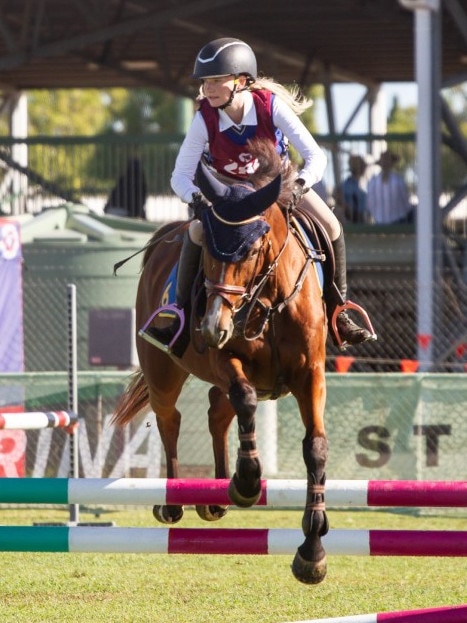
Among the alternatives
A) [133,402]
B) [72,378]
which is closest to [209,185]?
[133,402]

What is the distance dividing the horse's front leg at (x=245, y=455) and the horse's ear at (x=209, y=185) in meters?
0.90

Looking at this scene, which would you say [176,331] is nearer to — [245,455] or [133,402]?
[245,455]

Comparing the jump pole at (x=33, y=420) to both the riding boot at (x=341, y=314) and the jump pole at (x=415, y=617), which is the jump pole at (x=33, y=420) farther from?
the jump pole at (x=415, y=617)

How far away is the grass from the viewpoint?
7762 millimetres

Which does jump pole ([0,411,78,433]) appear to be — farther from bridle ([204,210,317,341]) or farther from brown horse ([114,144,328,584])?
bridle ([204,210,317,341])

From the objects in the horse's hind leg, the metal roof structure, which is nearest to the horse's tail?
the horse's hind leg

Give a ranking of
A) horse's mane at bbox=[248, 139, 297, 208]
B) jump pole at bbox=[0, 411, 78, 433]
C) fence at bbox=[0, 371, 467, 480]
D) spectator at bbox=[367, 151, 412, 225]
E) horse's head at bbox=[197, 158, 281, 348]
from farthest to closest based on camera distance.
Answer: spectator at bbox=[367, 151, 412, 225] → fence at bbox=[0, 371, 467, 480] → jump pole at bbox=[0, 411, 78, 433] → horse's mane at bbox=[248, 139, 297, 208] → horse's head at bbox=[197, 158, 281, 348]

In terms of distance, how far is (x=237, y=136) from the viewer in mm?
6754

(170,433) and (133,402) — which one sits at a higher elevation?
(133,402)

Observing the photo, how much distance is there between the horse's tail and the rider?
4.34ft

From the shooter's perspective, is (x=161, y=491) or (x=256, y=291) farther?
(x=161, y=491)

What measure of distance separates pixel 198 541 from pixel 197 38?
18.5 m

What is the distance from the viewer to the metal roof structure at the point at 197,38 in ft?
65.0

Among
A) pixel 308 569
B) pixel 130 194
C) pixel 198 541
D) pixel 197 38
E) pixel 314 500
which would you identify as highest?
pixel 197 38
